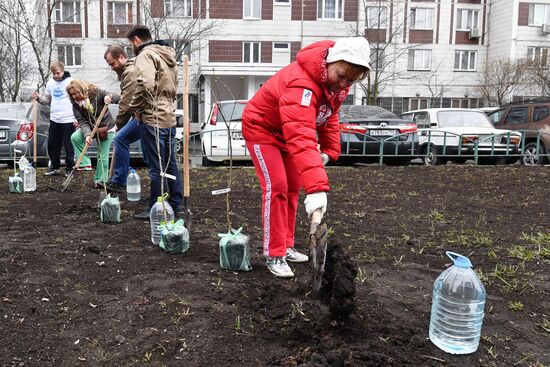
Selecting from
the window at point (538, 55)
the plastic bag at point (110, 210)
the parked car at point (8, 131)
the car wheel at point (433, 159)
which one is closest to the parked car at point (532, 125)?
the car wheel at point (433, 159)

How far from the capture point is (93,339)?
2498 millimetres

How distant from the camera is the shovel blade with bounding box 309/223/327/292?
2.65 meters

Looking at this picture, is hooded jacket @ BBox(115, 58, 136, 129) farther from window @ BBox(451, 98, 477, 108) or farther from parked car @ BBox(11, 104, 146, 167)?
window @ BBox(451, 98, 477, 108)

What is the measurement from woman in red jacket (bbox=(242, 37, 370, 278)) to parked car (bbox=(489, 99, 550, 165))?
9797 millimetres

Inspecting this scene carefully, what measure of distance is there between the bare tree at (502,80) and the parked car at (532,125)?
61.8ft

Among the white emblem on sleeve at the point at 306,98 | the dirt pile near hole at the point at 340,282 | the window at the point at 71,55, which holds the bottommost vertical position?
the dirt pile near hole at the point at 340,282

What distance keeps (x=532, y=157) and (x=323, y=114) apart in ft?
34.6

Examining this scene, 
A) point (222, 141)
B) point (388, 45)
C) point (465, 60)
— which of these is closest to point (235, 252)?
point (222, 141)

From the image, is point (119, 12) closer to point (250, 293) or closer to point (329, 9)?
point (329, 9)

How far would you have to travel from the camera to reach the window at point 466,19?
36.0 meters

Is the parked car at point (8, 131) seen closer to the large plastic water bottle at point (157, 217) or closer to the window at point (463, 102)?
the large plastic water bottle at point (157, 217)

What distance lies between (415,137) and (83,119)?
7280 mm

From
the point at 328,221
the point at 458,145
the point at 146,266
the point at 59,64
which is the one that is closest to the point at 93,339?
the point at 146,266

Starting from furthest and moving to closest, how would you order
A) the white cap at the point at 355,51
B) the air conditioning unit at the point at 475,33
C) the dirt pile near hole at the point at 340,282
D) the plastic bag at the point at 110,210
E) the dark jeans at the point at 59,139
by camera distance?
the air conditioning unit at the point at 475,33 → the dark jeans at the point at 59,139 → the plastic bag at the point at 110,210 → the white cap at the point at 355,51 → the dirt pile near hole at the point at 340,282
